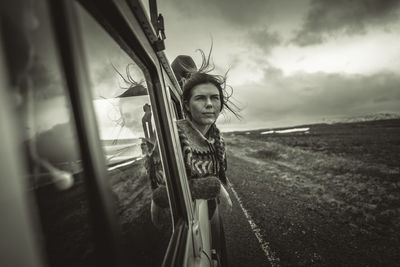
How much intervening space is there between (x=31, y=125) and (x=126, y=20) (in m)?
0.62

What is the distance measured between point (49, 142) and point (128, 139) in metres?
0.64

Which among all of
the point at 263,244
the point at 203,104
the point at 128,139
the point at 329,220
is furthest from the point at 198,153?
the point at 329,220

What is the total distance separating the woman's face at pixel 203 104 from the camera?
6.41 feet

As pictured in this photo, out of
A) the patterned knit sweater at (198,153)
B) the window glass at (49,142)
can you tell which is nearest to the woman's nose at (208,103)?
the patterned knit sweater at (198,153)

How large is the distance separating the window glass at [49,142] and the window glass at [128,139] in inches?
6.5

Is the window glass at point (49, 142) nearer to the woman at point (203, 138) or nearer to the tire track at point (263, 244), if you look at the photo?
the woman at point (203, 138)

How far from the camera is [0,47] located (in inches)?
11.2

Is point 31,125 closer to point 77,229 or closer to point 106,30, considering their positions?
point 77,229

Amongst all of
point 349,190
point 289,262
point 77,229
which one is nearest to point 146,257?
point 77,229

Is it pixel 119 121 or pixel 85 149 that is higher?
pixel 119 121

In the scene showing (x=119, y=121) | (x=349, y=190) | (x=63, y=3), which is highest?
(x=63, y=3)

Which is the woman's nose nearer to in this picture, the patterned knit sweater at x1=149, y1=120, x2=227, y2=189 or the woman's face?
the woman's face

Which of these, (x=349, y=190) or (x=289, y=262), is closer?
(x=289, y=262)

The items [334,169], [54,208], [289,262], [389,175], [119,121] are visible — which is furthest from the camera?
[334,169]
